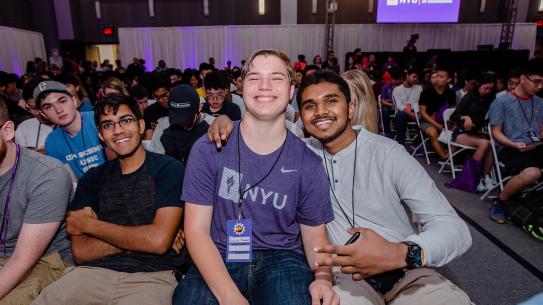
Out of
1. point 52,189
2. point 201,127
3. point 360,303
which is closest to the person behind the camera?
point 360,303

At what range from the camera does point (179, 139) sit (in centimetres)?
283

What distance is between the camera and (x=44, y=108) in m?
2.58

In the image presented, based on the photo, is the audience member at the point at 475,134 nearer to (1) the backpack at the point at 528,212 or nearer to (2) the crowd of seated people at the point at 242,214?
(1) the backpack at the point at 528,212

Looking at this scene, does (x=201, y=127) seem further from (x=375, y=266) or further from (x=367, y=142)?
(x=375, y=266)

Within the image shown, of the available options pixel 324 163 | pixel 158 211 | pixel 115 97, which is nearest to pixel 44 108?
pixel 115 97

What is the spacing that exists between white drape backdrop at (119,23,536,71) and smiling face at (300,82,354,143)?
13904mm

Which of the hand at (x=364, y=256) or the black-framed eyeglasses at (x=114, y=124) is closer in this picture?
the hand at (x=364, y=256)

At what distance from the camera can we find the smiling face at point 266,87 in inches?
60.9

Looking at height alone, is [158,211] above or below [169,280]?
above

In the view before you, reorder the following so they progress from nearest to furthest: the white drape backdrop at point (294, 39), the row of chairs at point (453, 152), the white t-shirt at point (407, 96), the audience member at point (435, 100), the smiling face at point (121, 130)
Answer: the smiling face at point (121, 130)
the row of chairs at point (453, 152)
the audience member at point (435, 100)
the white t-shirt at point (407, 96)
the white drape backdrop at point (294, 39)

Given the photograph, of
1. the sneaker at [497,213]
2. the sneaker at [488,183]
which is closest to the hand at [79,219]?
the sneaker at [497,213]

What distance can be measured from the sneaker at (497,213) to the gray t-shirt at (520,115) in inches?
34.6

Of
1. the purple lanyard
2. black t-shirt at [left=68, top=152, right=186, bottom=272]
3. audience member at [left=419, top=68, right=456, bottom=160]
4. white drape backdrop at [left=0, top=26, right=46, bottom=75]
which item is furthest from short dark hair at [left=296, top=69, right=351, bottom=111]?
white drape backdrop at [left=0, top=26, right=46, bottom=75]

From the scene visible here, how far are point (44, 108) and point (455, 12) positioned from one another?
15.8 meters
